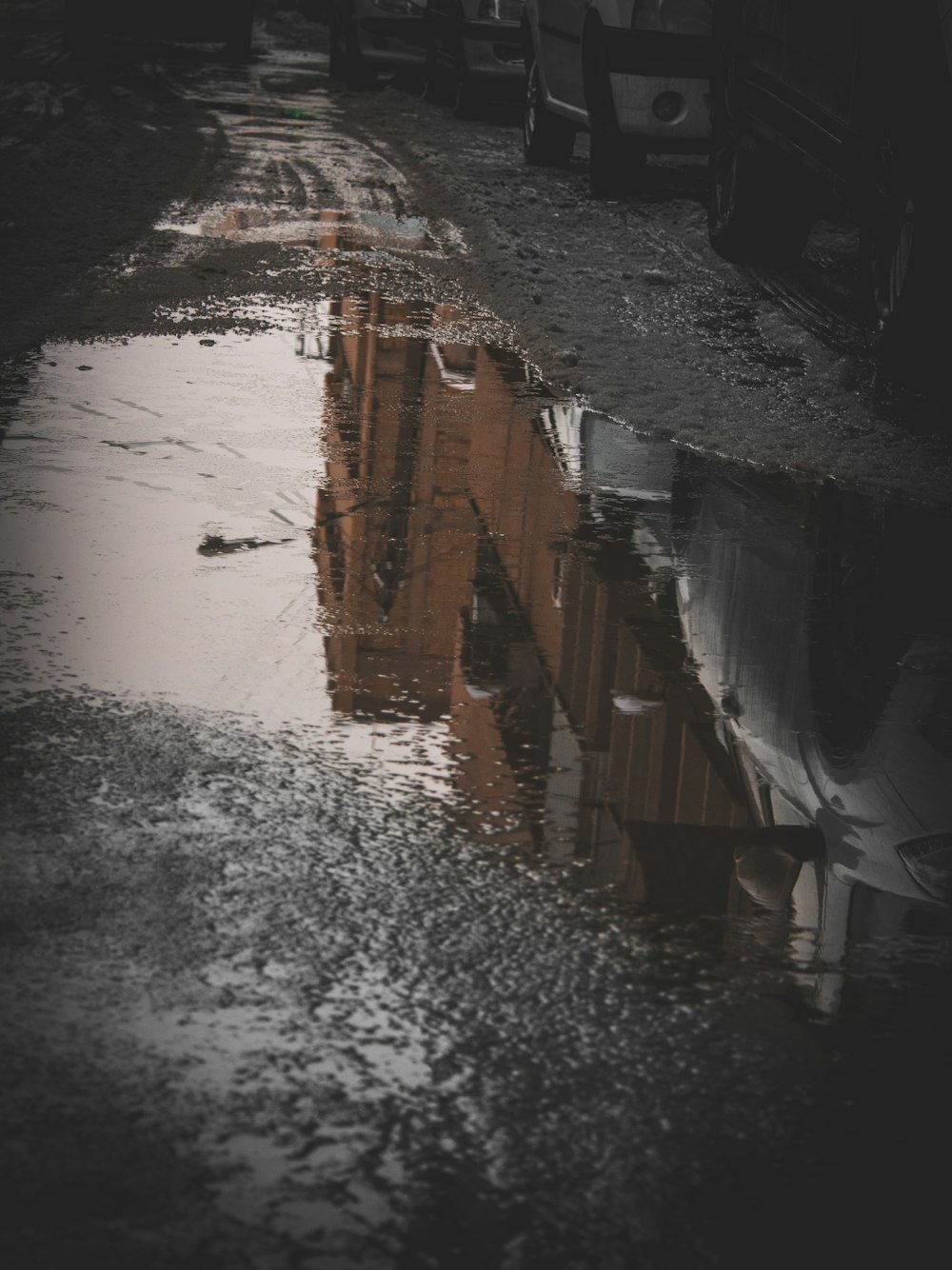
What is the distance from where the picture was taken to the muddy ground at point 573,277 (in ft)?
21.4


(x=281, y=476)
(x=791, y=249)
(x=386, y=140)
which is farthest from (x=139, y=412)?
(x=386, y=140)

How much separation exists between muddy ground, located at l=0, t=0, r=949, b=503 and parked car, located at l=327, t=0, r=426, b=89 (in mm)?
3808

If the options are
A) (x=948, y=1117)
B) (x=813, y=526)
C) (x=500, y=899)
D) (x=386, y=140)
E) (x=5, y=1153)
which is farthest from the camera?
(x=386, y=140)

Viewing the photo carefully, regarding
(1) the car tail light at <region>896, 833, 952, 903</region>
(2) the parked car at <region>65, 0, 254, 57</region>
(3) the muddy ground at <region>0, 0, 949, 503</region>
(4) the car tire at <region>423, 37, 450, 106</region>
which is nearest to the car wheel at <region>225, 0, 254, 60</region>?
(2) the parked car at <region>65, 0, 254, 57</region>

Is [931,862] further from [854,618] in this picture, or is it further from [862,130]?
[862,130]

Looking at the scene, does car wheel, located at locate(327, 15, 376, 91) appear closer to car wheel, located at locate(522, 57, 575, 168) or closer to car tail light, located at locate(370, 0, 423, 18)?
car tail light, located at locate(370, 0, 423, 18)

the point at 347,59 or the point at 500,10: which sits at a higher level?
the point at 500,10

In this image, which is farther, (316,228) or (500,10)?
(500,10)

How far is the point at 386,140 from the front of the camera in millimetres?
15305

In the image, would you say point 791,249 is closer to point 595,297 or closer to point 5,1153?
point 595,297

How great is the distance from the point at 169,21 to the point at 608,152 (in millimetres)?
14645

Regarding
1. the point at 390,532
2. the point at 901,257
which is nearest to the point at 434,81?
the point at 901,257

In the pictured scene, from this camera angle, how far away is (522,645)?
4.11 meters

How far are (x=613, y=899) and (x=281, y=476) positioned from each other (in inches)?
107
